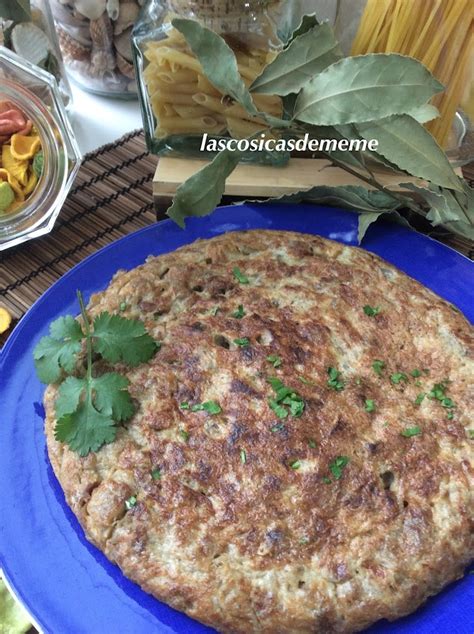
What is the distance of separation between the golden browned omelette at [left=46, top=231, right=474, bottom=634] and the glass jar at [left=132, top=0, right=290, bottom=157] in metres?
0.58

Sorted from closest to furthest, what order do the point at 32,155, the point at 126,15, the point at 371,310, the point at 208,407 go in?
the point at 208,407 → the point at 371,310 → the point at 32,155 → the point at 126,15

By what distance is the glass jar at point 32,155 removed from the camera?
1.82 m

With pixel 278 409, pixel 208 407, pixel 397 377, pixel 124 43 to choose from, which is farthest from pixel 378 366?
pixel 124 43

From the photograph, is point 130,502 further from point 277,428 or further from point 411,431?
point 411,431

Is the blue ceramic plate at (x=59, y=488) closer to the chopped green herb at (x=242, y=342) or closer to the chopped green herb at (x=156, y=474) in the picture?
the chopped green herb at (x=156, y=474)


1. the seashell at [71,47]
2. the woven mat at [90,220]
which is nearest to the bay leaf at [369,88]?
the woven mat at [90,220]

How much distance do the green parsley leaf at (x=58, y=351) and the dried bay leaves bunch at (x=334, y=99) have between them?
1.26 ft

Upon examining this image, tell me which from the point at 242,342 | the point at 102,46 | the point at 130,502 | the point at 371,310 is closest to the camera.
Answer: the point at 130,502

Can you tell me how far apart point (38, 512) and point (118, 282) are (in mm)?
577

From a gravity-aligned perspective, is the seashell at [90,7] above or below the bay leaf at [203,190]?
above

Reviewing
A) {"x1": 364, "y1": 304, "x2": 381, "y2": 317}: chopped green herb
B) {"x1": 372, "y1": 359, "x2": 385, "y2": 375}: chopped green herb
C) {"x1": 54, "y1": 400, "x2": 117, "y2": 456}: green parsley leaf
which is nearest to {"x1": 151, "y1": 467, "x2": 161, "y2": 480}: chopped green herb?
{"x1": 54, "y1": 400, "x2": 117, "y2": 456}: green parsley leaf

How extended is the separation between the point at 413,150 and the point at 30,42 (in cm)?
133

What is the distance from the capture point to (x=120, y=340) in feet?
4.38

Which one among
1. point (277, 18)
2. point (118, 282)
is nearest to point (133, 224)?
point (118, 282)
